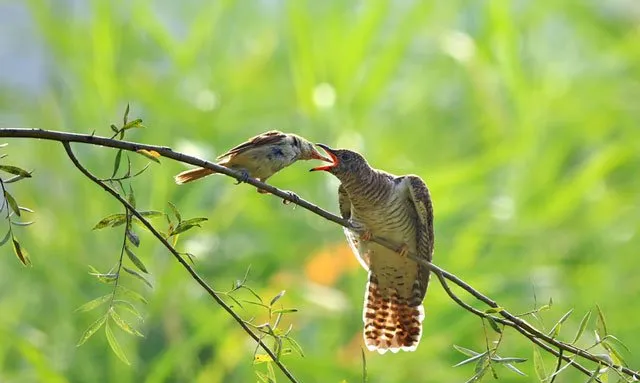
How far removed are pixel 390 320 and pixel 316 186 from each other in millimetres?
1138

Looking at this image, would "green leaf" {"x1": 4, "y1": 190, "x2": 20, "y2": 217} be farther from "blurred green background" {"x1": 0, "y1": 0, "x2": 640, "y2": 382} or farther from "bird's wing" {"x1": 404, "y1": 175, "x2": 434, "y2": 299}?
"blurred green background" {"x1": 0, "y1": 0, "x2": 640, "y2": 382}

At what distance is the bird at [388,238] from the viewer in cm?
191

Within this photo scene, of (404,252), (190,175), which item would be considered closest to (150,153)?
(190,175)

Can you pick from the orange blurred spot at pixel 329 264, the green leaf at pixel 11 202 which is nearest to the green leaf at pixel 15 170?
the green leaf at pixel 11 202

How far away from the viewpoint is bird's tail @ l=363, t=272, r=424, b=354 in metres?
2.07

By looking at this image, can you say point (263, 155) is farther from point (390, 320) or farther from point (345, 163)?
point (390, 320)

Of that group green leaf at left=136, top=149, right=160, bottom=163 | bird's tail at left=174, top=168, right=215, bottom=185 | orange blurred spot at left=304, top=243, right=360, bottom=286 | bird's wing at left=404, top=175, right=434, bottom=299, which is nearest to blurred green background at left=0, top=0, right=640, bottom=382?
orange blurred spot at left=304, top=243, right=360, bottom=286

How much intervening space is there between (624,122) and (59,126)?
1.98 metres

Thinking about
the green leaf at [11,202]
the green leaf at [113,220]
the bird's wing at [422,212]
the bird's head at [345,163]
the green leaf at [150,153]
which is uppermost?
the bird's wing at [422,212]

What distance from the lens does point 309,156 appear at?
1.58 metres

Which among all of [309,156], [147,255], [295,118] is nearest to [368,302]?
[309,156]

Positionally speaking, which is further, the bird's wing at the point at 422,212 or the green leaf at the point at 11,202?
the bird's wing at the point at 422,212

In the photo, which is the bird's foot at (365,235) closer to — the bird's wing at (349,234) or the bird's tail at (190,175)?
the bird's wing at (349,234)

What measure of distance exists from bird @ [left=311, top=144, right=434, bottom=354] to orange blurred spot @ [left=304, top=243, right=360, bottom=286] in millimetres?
995
